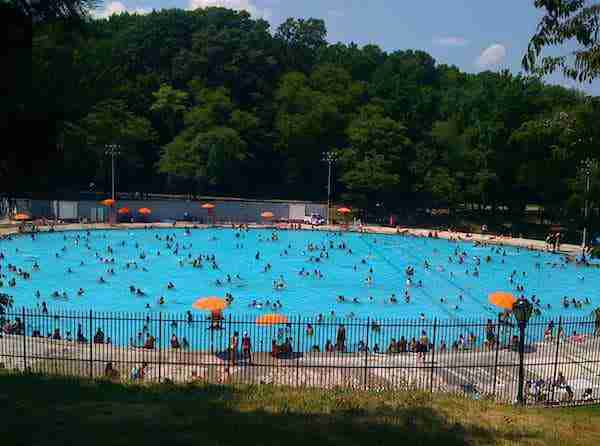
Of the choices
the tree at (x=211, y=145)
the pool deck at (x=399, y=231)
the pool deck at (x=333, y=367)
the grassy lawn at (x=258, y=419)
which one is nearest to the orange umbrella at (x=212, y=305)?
the pool deck at (x=333, y=367)

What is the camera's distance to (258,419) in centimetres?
941

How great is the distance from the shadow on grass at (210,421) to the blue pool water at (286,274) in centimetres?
1865

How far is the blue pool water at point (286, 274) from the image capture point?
108 ft

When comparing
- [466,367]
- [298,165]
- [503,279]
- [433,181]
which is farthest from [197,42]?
[466,367]

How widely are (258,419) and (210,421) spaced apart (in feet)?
2.35

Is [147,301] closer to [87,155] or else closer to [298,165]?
[87,155]

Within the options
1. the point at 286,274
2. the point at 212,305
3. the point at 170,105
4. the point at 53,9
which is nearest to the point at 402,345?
the point at 212,305

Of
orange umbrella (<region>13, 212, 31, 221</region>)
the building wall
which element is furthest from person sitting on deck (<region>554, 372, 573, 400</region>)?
the building wall

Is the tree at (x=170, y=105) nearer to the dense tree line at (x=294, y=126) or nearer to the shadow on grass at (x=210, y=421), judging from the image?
the dense tree line at (x=294, y=126)

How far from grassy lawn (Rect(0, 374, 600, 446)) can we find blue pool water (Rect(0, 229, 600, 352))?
18.0 m

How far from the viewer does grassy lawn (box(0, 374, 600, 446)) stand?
8.34 meters

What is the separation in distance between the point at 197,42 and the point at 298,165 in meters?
20.7

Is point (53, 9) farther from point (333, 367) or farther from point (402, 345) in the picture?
point (402, 345)

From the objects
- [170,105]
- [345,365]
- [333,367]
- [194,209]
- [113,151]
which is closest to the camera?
[333,367]
